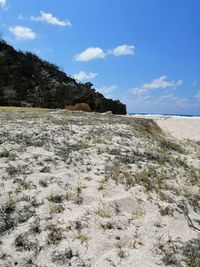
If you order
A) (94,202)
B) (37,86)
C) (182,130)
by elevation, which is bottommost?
(94,202)

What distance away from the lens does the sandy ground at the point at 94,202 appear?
6.09 meters

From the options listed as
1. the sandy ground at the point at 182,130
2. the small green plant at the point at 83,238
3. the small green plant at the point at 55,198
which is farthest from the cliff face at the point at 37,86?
the small green plant at the point at 83,238

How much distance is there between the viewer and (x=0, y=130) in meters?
12.1

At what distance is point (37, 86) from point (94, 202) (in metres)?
31.2

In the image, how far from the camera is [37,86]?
37.8 meters

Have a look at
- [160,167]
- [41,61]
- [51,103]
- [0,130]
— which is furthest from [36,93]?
[160,167]

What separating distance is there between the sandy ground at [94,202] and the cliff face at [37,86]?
24.5 metres

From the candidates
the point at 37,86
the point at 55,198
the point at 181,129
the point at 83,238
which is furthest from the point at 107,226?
the point at 37,86

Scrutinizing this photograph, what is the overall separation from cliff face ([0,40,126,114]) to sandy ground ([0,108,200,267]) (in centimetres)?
2451

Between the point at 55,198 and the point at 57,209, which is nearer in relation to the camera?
the point at 57,209

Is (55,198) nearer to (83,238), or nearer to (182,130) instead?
(83,238)

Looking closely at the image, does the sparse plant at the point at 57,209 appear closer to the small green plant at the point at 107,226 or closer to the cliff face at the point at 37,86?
the small green plant at the point at 107,226

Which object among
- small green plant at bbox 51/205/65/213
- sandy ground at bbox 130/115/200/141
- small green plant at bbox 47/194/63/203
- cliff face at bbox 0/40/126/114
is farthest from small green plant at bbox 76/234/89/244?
cliff face at bbox 0/40/126/114

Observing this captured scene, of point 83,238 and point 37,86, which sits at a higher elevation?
point 37,86
